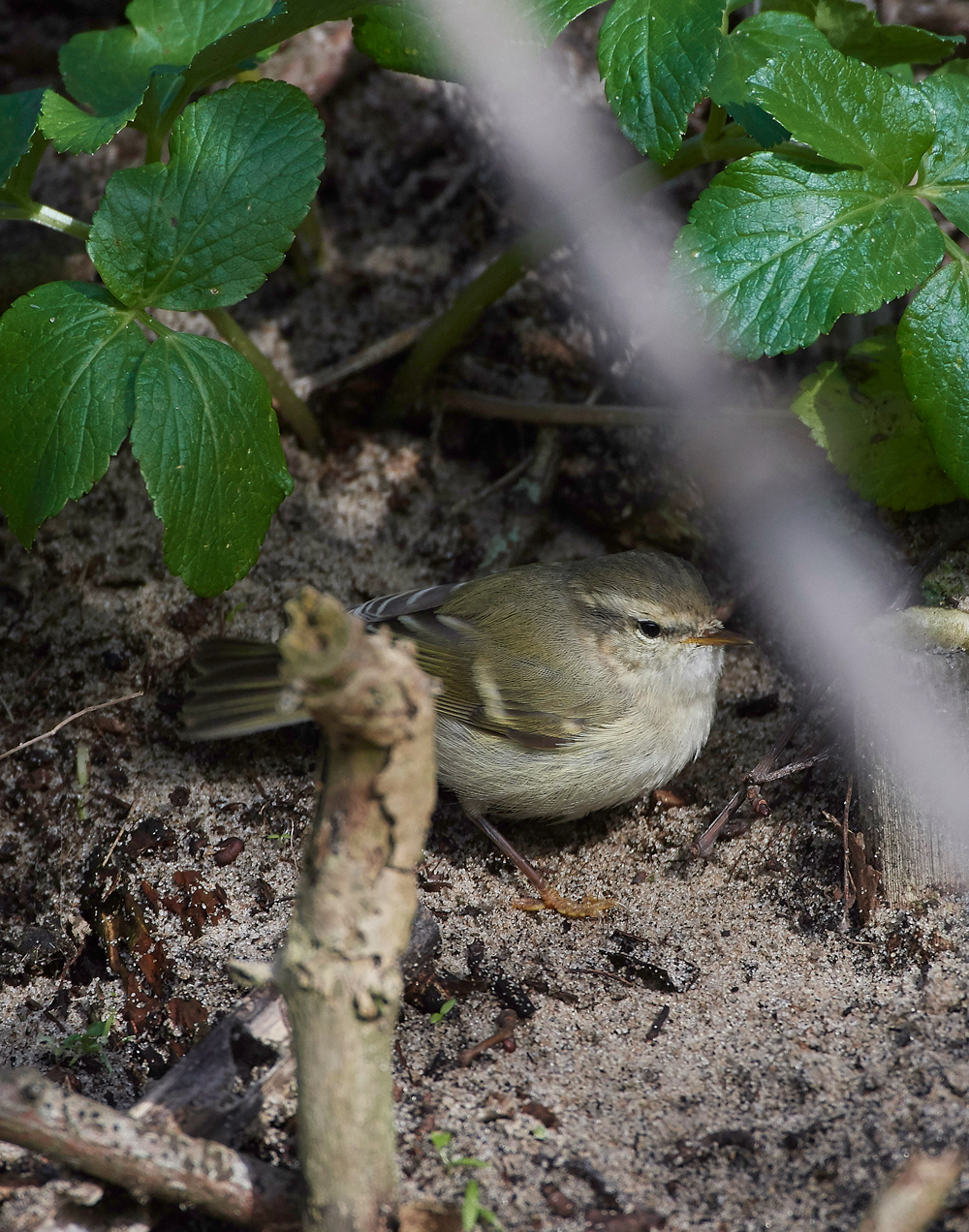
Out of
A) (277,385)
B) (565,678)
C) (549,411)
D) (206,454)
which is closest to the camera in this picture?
(206,454)

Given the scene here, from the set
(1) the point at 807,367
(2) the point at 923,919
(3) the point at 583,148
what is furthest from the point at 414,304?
(2) the point at 923,919

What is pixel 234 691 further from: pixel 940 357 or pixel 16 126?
pixel 940 357

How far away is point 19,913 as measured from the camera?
112 inches

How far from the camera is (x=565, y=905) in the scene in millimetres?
2885

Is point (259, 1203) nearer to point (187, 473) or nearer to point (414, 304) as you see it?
point (187, 473)

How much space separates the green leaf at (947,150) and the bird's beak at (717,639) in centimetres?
126

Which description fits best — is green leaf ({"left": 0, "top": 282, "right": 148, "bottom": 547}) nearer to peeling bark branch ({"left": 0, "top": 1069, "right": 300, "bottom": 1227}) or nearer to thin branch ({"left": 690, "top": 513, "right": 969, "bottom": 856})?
peeling bark branch ({"left": 0, "top": 1069, "right": 300, "bottom": 1227})

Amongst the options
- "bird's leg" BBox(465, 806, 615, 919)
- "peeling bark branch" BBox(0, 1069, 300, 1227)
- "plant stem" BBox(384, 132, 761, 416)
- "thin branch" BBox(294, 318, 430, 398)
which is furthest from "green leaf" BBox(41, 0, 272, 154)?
"peeling bark branch" BBox(0, 1069, 300, 1227)

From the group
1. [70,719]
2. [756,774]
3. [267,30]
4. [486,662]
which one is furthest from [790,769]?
[267,30]

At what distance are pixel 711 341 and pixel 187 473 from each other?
1.31m

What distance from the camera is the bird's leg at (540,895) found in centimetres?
287

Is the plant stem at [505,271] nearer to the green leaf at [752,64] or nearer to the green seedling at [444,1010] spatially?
the green leaf at [752,64]

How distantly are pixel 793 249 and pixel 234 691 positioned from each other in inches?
67.2

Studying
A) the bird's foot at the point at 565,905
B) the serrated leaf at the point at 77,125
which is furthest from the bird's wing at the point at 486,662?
the serrated leaf at the point at 77,125
